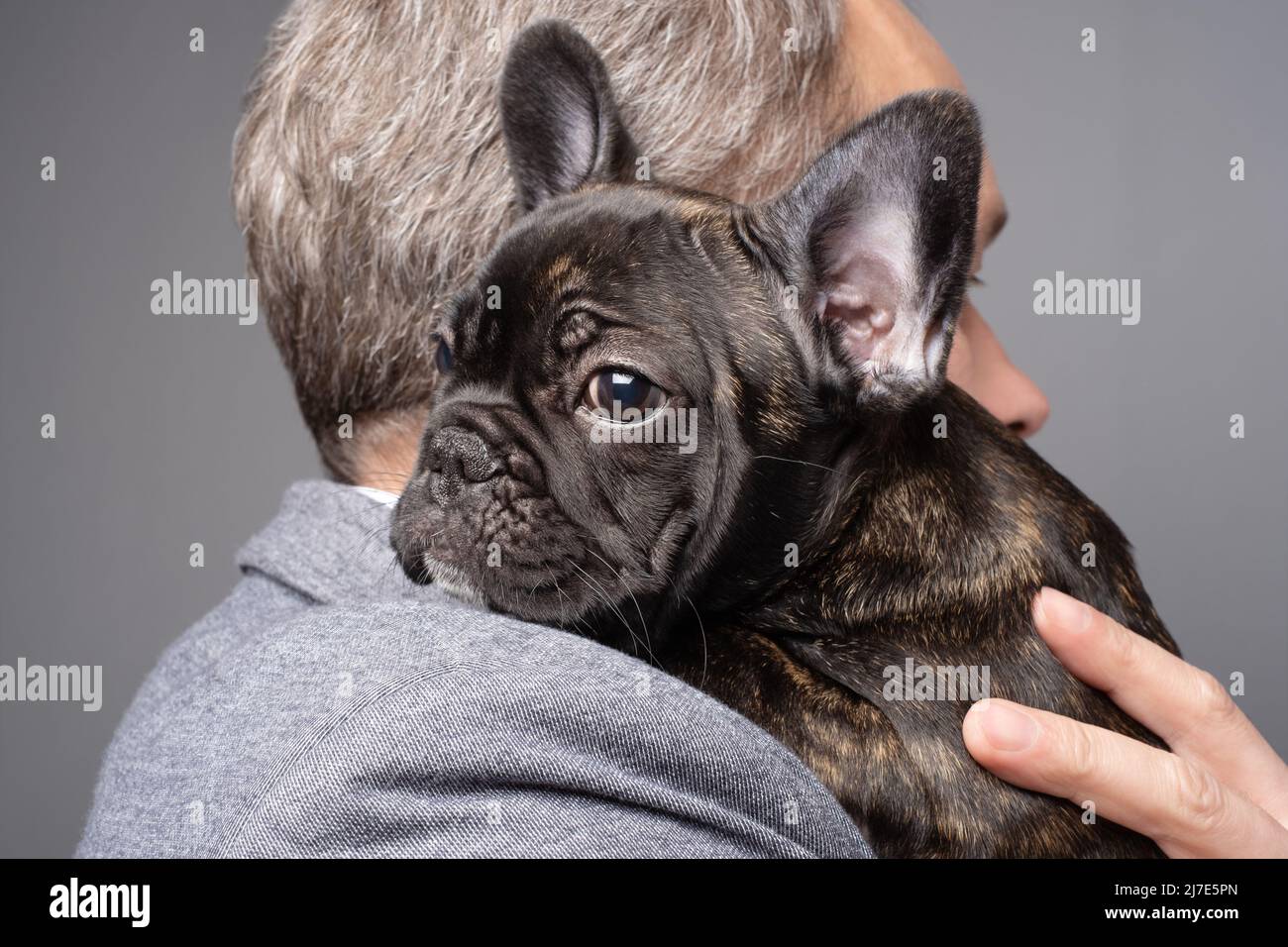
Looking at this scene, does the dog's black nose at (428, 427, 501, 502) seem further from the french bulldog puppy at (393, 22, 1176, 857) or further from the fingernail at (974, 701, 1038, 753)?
the fingernail at (974, 701, 1038, 753)

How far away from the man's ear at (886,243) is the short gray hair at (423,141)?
19.1 inches

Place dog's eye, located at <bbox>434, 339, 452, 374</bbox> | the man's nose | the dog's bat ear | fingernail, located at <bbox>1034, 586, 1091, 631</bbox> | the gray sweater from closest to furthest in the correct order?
1. the gray sweater
2. fingernail, located at <bbox>1034, 586, 1091, 631</bbox>
3. dog's eye, located at <bbox>434, 339, 452, 374</bbox>
4. the dog's bat ear
5. the man's nose

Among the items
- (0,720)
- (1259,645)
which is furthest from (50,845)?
(1259,645)

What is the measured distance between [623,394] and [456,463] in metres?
0.27

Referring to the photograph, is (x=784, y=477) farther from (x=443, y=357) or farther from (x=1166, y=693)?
(x=1166, y=693)

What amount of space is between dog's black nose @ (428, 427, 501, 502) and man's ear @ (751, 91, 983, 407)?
52 cm

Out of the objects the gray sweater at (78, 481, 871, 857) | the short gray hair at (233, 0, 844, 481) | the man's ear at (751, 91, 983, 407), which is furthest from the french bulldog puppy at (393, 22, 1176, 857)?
the short gray hair at (233, 0, 844, 481)

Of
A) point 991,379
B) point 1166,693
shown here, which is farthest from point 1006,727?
point 991,379

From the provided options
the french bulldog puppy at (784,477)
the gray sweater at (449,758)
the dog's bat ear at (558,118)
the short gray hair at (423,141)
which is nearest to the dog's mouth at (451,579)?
the french bulldog puppy at (784,477)

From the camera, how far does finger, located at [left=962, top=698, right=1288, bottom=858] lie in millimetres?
1779

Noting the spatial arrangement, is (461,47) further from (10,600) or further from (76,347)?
(10,600)

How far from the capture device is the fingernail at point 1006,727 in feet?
5.78

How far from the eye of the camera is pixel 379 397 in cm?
234

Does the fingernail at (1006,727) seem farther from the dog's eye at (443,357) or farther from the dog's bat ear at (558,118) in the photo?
the dog's bat ear at (558,118)
